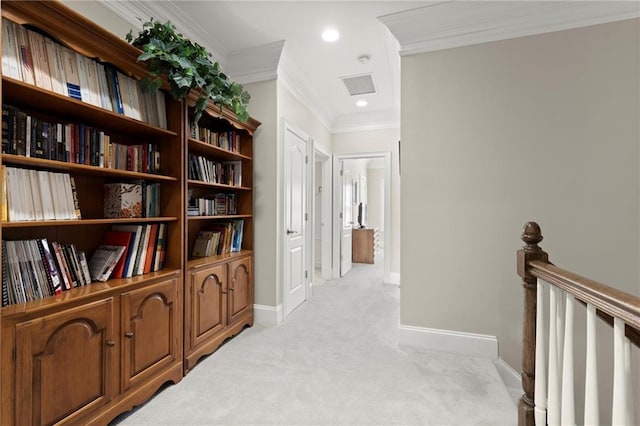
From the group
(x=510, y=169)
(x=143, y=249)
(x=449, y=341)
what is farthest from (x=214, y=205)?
(x=510, y=169)

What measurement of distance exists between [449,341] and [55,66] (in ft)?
9.94

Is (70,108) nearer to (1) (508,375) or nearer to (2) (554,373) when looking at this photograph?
(2) (554,373)

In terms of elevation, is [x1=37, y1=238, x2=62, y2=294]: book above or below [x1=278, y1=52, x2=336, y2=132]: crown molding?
below

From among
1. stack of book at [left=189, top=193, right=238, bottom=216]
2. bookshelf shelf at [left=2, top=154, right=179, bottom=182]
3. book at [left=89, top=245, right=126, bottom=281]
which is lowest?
book at [left=89, top=245, right=126, bottom=281]

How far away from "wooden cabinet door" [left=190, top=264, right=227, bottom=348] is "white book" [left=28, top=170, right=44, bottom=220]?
94cm

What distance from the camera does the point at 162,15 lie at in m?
2.27

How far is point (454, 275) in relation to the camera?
2412 millimetres

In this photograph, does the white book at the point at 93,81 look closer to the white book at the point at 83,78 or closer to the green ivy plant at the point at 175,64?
the white book at the point at 83,78

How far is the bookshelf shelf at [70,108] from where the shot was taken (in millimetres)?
1280

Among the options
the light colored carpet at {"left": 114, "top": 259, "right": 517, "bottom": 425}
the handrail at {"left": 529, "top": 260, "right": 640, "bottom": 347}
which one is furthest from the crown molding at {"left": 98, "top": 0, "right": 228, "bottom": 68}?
the handrail at {"left": 529, "top": 260, "right": 640, "bottom": 347}

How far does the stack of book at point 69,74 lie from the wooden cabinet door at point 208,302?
44.7 inches

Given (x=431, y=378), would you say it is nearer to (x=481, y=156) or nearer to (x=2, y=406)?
(x=481, y=156)

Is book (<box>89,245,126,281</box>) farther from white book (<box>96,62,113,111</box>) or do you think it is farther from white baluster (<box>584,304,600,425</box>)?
white baluster (<box>584,304,600,425</box>)

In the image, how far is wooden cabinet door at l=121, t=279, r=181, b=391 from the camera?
1607 millimetres
